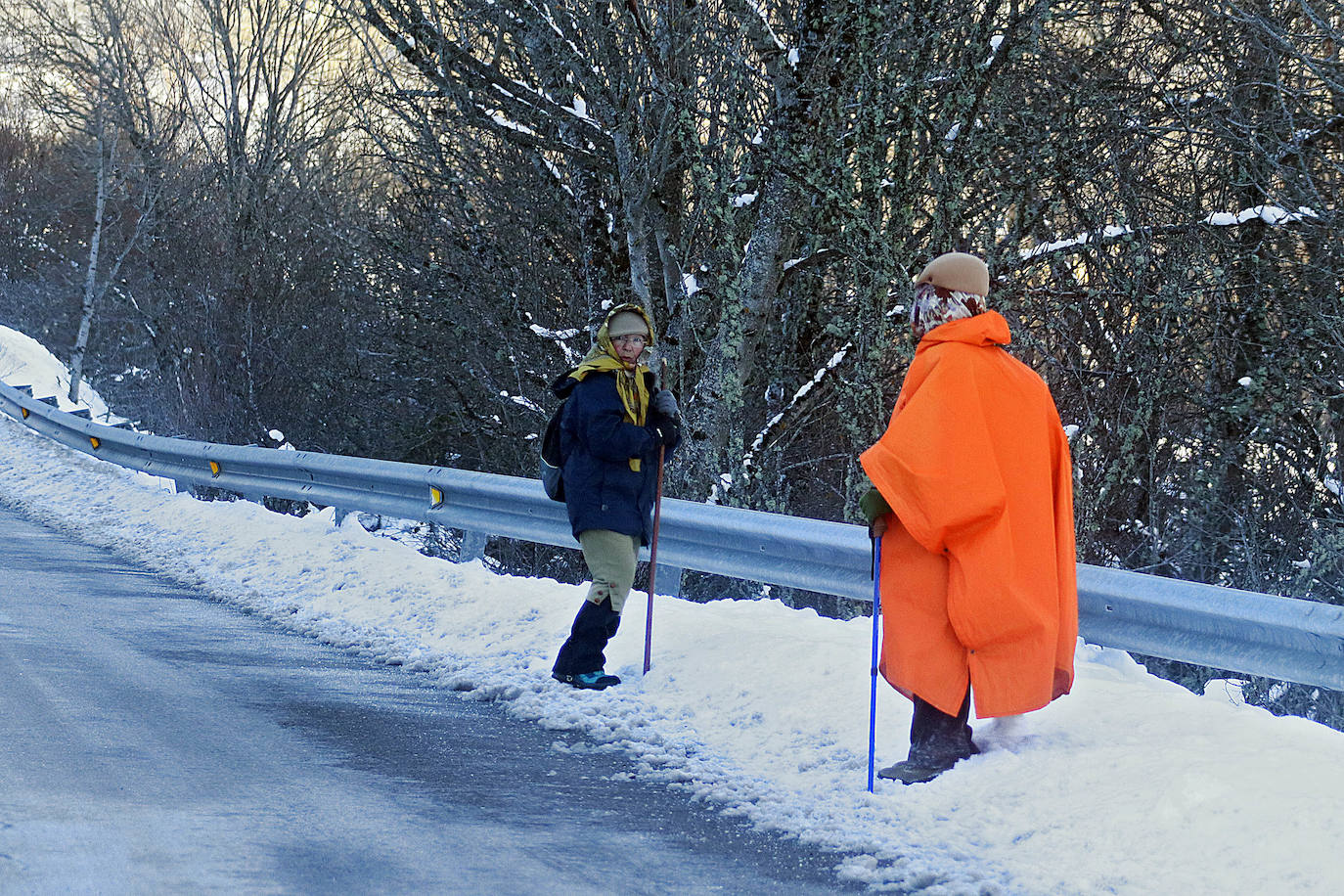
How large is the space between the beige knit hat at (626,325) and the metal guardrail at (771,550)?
1.14 meters

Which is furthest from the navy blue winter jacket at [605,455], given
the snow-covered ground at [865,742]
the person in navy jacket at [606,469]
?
the snow-covered ground at [865,742]

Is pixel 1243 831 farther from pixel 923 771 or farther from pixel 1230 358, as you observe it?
pixel 1230 358

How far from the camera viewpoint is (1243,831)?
3910 millimetres

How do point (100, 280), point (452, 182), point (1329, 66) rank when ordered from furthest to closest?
point (100, 280) < point (452, 182) < point (1329, 66)

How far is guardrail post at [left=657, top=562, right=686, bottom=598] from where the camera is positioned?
24.4 feet

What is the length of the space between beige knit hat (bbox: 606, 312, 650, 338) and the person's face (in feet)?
0.07

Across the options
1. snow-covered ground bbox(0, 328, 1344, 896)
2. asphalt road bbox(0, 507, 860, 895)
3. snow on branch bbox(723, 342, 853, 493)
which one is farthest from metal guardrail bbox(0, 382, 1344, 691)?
snow on branch bbox(723, 342, 853, 493)

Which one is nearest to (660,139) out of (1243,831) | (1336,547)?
(1336,547)

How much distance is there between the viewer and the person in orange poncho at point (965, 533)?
4559mm

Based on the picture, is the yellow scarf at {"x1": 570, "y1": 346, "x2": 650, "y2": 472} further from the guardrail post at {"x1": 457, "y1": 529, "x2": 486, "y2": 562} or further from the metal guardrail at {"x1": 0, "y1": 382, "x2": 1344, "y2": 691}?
the guardrail post at {"x1": 457, "y1": 529, "x2": 486, "y2": 562}

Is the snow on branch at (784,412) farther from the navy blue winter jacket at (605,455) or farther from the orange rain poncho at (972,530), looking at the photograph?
the orange rain poncho at (972,530)

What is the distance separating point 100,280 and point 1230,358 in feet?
86.6

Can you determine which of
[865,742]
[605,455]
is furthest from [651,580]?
[865,742]

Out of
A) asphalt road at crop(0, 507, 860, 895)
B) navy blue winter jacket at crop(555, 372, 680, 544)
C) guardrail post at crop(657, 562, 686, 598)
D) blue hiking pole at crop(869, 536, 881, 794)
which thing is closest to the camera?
asphalt road at crop(0, 507, 860, 895)
